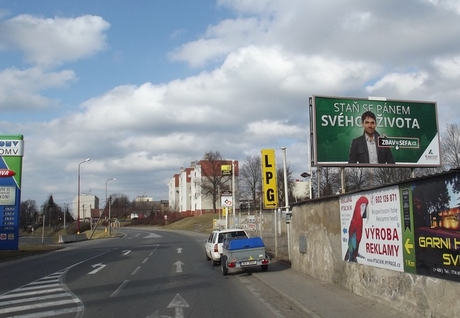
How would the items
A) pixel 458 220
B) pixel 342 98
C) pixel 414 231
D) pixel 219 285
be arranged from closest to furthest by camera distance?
pixel 458 220 → pixel 414 231 → pixel 219 285 → pixel 342 98

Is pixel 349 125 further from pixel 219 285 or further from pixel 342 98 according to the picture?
pixel 219 285

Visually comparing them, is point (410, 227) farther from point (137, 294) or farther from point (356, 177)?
point (356, 177)

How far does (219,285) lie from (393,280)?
6786 mm

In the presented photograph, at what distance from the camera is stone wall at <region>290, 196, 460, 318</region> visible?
791 centimetres

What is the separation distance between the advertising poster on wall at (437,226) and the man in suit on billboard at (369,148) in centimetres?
905

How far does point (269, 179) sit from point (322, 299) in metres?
13.8

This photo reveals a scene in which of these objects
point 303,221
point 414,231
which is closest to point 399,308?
point 414,231

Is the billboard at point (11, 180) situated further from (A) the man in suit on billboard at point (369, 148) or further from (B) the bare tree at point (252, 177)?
(B) the bare tree at point (252, 177)

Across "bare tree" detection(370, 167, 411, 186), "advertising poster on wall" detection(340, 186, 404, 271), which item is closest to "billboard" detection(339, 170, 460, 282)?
"advertising poster on wall" detection(340, 186, 404, 271)

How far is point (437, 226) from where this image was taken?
7.88 meters

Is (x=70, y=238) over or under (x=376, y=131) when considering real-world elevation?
under

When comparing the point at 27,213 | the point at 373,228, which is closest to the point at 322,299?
the point at 373,228

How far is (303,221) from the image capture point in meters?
15.7

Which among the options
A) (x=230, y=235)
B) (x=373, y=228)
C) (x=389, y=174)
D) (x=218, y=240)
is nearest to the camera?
(x=373, y=228)
